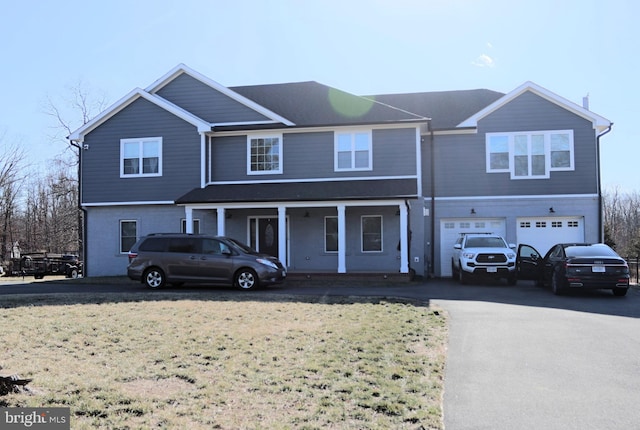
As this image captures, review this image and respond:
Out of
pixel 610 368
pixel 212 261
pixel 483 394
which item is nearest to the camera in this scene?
pixel 483 394

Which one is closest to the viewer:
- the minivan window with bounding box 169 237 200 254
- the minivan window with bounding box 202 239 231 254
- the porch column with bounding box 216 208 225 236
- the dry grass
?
the dry grass

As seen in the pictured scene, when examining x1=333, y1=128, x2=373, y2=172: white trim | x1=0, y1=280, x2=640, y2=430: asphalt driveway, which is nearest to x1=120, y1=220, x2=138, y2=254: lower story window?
x1=333, y1=128, x2=373, y2=172: white trim

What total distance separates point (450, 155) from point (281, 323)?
13.6m

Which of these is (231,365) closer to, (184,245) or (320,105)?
(184,245)

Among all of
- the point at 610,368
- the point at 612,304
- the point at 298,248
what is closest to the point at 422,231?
the point at 298,248

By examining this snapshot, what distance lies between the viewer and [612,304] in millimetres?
12211

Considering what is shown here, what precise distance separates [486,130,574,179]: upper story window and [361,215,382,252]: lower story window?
4.94m

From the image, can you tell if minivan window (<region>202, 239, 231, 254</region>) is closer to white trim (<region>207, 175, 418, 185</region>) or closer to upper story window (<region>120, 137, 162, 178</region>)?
white trim (<region>207, 175, 418, 185</region>)

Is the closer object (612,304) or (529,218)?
(612,304)

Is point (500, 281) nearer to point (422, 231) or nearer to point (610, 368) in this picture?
point (422, 231)

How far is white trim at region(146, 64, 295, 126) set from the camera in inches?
815

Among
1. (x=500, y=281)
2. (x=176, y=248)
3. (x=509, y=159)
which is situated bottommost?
(x=500, y=281)

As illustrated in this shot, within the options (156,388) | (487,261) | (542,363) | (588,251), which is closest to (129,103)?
(487,261)

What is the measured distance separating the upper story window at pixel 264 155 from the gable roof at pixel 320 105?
4.30 feet
